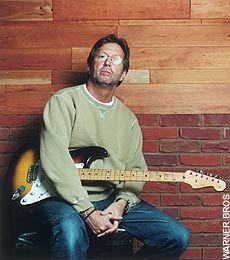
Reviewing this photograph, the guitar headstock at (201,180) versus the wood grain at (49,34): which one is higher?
the wood grain at (49,34)

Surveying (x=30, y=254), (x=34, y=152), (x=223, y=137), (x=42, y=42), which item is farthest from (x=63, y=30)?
(x=30, y=254)

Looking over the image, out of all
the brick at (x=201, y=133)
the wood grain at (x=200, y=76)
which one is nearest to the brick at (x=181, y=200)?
the brick at (x=201, y=133)

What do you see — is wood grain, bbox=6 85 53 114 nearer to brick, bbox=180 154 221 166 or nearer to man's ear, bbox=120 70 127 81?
man's ear, bbox=120 70 127 81

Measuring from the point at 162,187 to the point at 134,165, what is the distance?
0.34 m

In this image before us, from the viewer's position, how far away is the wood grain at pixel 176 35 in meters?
3.13

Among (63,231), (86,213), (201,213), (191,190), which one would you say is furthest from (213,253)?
(63,231)

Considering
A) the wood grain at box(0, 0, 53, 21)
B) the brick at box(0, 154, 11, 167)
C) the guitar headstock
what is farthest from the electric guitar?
the wood grain at box(0, 0, 53, 21)

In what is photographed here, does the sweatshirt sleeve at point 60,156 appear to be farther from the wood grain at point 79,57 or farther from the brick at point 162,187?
the brick at point 162,187

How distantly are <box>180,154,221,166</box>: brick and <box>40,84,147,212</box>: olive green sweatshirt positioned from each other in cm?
34

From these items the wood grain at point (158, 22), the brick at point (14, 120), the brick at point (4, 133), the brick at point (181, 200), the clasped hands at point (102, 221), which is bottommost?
the brick at point (181, 200)

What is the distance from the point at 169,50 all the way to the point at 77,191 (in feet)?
3.12

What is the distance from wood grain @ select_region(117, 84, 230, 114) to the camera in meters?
3.12

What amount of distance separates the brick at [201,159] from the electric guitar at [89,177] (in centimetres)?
40

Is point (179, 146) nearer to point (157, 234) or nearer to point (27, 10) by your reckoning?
point (157, 234)
